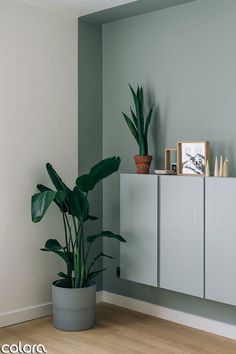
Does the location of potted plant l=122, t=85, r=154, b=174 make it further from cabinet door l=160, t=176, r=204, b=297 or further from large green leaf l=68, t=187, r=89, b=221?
large green leaf l=68, t=187, r=89, b=221

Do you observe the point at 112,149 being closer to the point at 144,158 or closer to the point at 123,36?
the point at 144,158

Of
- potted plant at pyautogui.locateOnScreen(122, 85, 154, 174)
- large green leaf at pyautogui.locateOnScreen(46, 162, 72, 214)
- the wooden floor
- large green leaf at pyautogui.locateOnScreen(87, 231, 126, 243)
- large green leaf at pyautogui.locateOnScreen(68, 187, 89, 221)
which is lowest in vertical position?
the wooden floor

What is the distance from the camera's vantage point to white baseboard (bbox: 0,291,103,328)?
3848 millimetres

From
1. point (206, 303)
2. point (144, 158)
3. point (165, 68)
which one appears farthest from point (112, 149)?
point (206, 303)

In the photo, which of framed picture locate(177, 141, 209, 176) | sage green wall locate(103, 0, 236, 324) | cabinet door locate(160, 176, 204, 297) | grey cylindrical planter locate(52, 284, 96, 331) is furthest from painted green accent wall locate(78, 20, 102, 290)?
framed picture locate(177, 141, 209, 176)

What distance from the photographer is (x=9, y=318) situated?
12.7 feet

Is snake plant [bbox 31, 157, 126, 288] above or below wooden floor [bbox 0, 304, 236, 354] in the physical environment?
above

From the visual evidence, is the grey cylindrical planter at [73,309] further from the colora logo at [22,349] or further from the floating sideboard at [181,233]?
the floating sideboard at [181,233]

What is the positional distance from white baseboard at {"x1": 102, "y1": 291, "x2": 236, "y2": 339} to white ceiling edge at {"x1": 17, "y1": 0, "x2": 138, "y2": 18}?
2.35m

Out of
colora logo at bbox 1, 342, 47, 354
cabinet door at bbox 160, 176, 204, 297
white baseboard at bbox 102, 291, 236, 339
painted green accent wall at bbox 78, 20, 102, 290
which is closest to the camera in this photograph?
colora logo at bbox 1, 342, 47, 354

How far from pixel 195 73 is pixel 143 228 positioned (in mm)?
1211

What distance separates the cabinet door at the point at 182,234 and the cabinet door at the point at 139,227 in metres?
0.08

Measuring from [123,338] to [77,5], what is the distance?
248 cm

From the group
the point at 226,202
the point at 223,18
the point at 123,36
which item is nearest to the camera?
the point at 226,202
